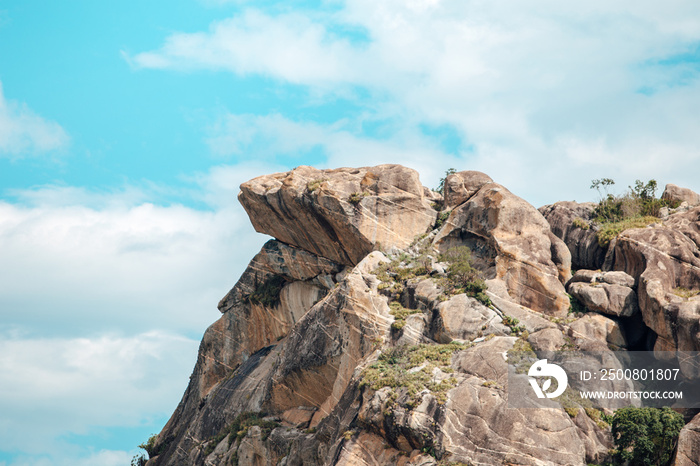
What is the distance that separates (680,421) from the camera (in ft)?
146

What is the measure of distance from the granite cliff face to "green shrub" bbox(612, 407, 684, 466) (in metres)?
1.23

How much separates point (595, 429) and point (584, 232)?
22.2 m

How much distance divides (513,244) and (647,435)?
18423 mm

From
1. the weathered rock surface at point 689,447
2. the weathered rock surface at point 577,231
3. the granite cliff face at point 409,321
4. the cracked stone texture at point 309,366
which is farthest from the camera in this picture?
the weathered rock surface at point 577,231

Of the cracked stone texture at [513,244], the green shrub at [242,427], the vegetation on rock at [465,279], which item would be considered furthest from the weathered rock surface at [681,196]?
the green shrub at [242,427]

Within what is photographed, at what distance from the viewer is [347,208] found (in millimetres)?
64750

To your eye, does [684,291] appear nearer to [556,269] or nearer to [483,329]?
[556,269]

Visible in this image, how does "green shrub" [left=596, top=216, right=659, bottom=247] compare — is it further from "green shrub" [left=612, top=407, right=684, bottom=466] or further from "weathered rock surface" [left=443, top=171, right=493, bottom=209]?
"green shrub" [left=612, top=407, right=684, bottom=466]

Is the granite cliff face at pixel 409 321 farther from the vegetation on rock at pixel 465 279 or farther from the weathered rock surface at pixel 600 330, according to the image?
the vegetation on rock at pixel 465 279

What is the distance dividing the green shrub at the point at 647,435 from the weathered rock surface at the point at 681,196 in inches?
1012

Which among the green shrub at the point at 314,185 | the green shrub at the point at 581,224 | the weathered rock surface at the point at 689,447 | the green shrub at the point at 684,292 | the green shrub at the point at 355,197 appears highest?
the green shrub at the point at 314,185

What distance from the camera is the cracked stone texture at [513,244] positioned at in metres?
56.4

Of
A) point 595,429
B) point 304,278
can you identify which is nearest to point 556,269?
point 595,429

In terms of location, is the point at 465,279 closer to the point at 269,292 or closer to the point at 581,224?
the point at 581,224
